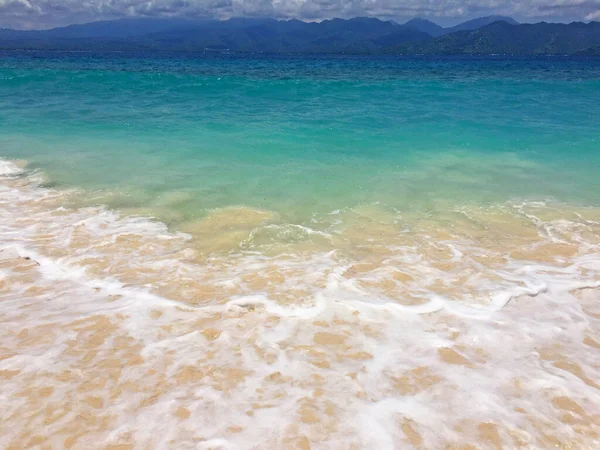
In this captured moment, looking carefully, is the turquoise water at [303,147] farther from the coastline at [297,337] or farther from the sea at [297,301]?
the coastline at [297,337]

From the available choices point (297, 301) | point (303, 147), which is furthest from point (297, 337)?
point (303, 147)

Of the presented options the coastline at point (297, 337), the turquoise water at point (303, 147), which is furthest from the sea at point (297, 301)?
the turquoise water at point (303, 147)

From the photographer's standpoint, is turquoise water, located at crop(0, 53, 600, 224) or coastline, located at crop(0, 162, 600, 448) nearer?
coastline, located at crop(0, 162, 600, 448)

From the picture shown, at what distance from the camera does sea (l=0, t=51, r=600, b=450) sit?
12.3ft

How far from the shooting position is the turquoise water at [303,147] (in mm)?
10258

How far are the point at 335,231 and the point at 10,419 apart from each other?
5514 mm

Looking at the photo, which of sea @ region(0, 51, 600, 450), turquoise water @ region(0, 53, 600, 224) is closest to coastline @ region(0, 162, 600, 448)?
sea @ region(0, 51, 600, 450)

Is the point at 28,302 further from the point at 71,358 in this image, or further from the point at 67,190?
the point at 67,190

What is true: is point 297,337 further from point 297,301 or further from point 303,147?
point 303,147

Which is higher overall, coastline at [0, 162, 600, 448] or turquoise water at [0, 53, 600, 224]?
coastline at [0, 162, 600, 448]

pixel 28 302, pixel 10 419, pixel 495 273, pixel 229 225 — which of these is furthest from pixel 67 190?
pixel 495 273

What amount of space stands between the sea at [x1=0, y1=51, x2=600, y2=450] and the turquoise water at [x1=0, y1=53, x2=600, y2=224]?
5.2 inches

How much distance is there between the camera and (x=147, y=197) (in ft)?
32.0

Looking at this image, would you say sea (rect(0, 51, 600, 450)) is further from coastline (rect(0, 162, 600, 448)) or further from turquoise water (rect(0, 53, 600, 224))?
turquoise water (rect(0, 53, 600, 224))
